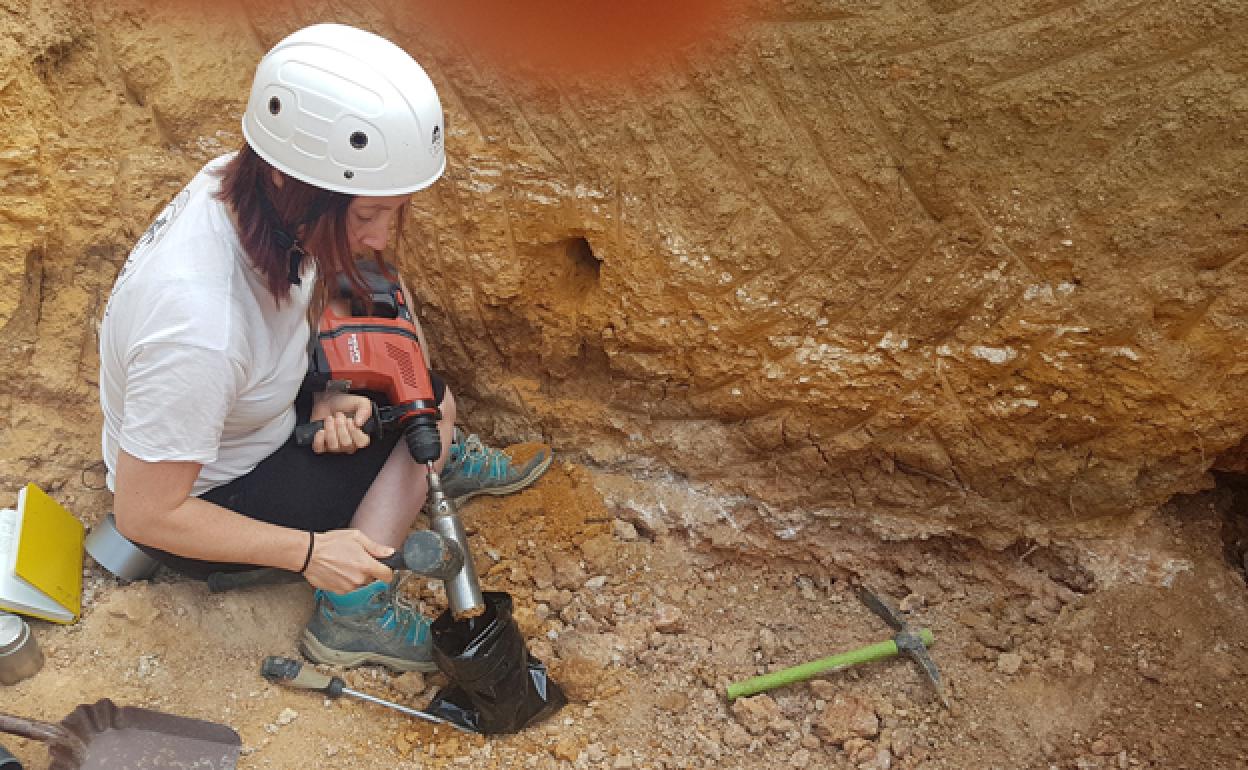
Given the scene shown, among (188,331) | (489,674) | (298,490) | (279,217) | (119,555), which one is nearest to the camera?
(188,331)

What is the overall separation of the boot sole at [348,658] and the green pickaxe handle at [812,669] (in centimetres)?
78

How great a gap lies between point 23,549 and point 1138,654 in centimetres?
280

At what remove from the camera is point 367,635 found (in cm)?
249

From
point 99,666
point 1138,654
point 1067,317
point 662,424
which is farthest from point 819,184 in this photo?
point 99,666

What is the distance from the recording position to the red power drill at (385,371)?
2.45 m

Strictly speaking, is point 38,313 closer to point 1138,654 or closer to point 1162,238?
point 1162,238

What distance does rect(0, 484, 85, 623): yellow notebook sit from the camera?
7.77 feet

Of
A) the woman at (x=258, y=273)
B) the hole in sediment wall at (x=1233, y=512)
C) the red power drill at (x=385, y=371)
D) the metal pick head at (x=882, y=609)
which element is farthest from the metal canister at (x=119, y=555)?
the hole in sediment wall at (x=1233, y=512)

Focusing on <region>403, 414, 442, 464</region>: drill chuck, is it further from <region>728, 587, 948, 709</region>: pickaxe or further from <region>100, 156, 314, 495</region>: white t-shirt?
<region>728, 587, 948, 709</region>: pickaxe

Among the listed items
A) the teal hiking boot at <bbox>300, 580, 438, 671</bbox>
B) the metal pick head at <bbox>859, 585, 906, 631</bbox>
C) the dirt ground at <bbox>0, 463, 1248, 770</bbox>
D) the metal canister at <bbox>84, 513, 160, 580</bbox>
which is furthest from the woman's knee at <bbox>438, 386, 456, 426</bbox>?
the metal pick head at <bbox>859, 585, 906, 631</bbox>

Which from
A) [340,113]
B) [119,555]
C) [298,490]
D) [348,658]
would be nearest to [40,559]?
[119,555]

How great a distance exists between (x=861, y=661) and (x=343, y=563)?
1343mm

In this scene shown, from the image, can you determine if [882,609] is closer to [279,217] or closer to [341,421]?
[341,421]

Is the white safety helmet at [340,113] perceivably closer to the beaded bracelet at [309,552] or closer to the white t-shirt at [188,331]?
the white t-shirt at [188,331]
